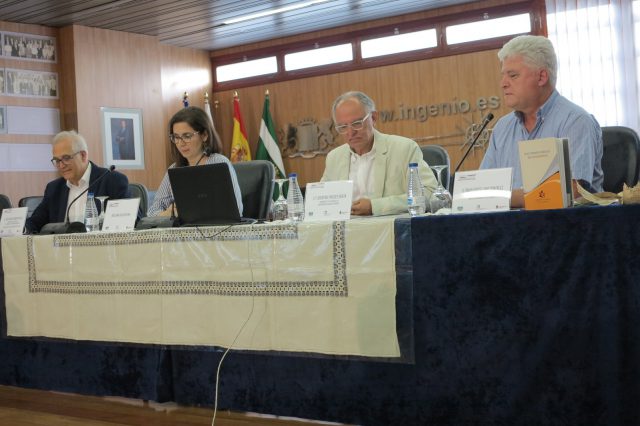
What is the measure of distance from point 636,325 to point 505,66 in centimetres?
117

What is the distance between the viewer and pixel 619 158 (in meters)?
2.87

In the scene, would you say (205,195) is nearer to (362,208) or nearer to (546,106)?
(362,208)

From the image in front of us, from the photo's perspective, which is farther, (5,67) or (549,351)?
(5,67)

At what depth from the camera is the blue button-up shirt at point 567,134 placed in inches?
104

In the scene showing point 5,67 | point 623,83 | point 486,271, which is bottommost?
point 486,271

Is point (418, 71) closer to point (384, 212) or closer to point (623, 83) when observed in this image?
point (623, 83)

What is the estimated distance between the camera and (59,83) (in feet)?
26.7

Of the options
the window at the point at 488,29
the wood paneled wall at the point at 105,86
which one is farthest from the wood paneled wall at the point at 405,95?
the wood paneled wall at the point at 105,86

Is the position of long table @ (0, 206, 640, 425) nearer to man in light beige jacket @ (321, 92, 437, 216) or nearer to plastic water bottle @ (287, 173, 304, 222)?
plastic water bottle @ (287, 173, 304, 222)

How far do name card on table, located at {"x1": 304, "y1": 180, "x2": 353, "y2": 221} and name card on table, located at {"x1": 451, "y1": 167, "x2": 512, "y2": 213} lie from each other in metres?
0.35

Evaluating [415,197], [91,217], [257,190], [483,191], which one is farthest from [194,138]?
[483,191]

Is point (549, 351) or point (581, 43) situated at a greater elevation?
point (581, 43)

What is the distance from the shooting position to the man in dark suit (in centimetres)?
374

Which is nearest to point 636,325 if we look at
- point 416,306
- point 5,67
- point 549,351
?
point 549,351
